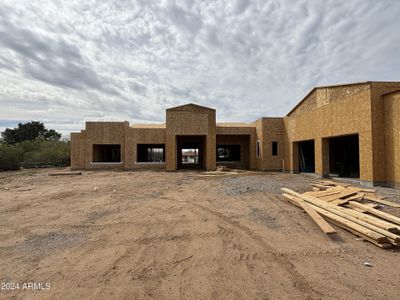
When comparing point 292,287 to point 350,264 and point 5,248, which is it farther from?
point 5,248

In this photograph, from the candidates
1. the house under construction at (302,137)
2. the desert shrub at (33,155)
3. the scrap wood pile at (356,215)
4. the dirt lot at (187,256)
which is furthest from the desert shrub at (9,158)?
the scrap wood pile at (356,215)

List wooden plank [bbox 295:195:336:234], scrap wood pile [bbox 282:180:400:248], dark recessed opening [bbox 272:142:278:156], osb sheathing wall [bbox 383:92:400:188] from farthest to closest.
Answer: dark recessed opening [bbox 272:142:278:156] < osb sheathing wall [bbox 383:92:400:188] < wooden plank [bbox 295:195:336:234] < scrap wood pile [bbox 282:180:400:248]

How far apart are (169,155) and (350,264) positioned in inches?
667

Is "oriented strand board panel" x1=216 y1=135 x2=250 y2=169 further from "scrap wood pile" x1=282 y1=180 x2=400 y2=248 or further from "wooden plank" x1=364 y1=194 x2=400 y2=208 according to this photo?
"wooden plank" x1=364 y1=194 x2=400 y2=208

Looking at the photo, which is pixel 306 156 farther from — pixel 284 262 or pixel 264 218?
pixel 284 262

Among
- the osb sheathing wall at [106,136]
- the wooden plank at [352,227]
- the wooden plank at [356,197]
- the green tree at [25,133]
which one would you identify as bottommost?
the wooden plank at [352,227]

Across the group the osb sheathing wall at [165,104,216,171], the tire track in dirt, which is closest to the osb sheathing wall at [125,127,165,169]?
the osb sheathing wall at [165,104,216,171]

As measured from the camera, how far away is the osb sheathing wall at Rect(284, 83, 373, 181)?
10594 mm

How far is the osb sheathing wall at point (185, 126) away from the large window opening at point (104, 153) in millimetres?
8190

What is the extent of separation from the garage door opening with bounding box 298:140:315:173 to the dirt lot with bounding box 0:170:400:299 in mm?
12389

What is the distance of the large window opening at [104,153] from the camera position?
22.5m

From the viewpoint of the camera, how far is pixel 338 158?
1745 cm

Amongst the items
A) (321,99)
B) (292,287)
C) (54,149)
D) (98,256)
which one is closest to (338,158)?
(321,99)

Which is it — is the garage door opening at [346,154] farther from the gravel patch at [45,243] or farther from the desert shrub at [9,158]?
the desert shrub at [9,158]
